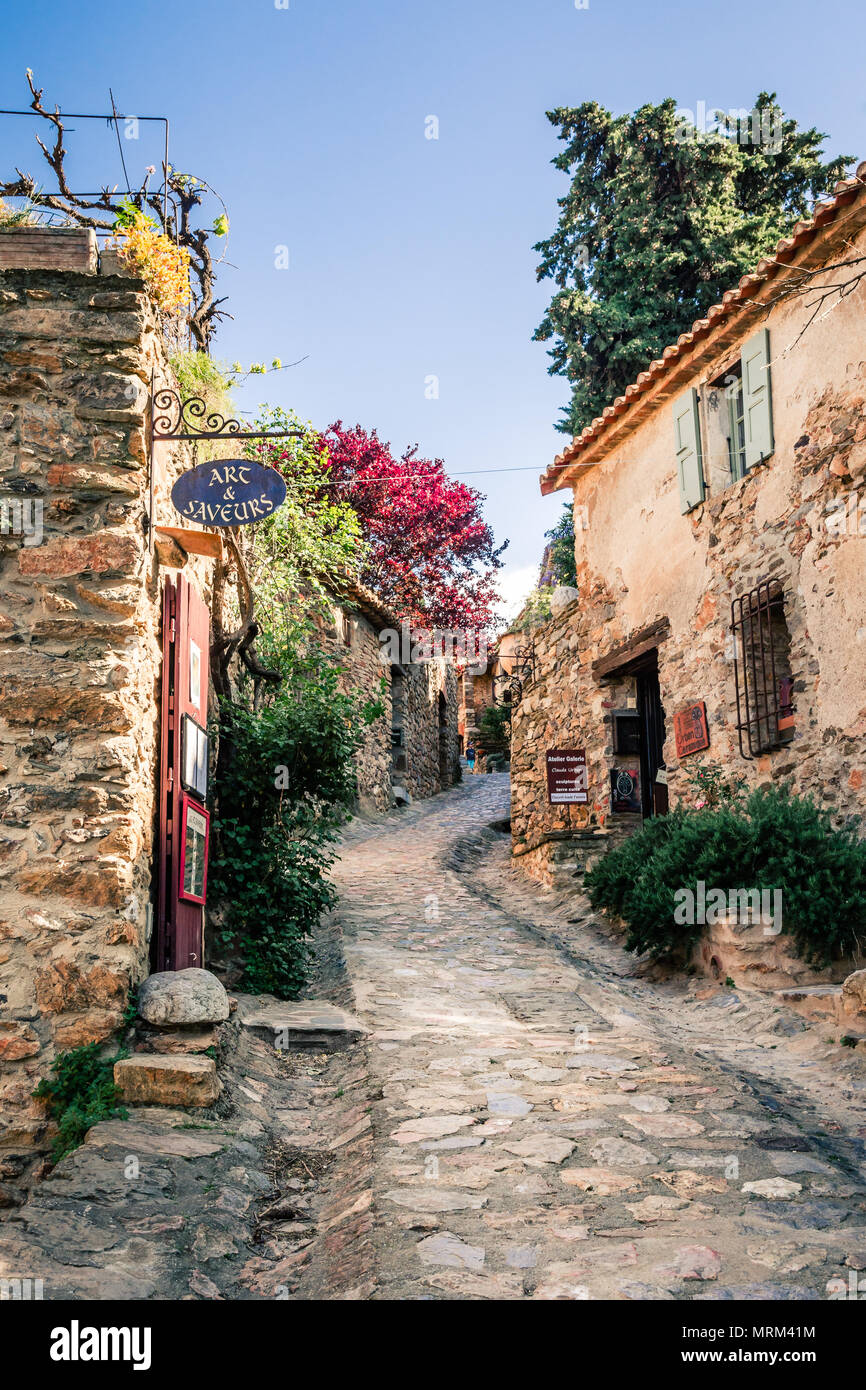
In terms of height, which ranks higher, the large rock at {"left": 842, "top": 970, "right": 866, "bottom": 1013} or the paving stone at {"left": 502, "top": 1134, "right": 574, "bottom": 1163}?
the large rock at {"left": 842, "top": 970, "right": 866, "bottom": 1013}

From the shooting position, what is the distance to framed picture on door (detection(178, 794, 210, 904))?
5348mm

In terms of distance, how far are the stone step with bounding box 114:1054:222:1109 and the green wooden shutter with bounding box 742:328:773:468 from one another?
22.5ft

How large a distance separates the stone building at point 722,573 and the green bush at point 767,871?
712 mm

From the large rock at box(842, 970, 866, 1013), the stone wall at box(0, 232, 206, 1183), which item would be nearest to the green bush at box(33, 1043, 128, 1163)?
the stone wall at box(0, 232, 206, 1183)

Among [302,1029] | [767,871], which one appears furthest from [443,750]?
[302,1029]

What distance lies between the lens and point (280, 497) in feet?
16.6

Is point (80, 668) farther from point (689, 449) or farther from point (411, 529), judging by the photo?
point (411, 529)

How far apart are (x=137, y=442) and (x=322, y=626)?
1090cm

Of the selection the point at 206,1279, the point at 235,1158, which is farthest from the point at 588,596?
the point at 206,1279

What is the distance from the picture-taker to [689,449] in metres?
9.95

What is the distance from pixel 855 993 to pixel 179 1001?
3.48 meters

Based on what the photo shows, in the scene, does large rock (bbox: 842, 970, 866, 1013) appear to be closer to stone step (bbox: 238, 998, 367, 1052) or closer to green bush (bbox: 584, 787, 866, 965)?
green bush (bbox: 584, 787, 866, 965)

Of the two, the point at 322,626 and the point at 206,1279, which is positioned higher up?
the point at 322,626
